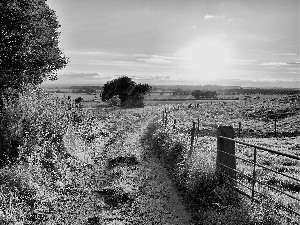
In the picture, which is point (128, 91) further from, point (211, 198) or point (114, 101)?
point (211, 198)

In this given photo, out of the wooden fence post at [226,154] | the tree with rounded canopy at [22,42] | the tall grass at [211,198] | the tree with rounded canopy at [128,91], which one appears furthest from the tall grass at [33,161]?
the tree with rounded canopy at [128,91]

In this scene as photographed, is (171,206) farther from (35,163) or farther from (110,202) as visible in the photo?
(35,163)

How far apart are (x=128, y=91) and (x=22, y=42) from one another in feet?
225

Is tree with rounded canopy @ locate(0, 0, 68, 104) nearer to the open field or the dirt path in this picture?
the open field

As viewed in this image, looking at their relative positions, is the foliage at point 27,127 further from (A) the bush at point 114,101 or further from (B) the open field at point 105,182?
(A) the bush at point 114,101

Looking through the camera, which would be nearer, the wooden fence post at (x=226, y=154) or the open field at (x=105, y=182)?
the open field at (x=105, y=182)

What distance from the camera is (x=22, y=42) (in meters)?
12.5

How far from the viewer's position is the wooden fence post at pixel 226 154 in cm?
872

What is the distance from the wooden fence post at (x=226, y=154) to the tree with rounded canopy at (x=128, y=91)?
6868cm

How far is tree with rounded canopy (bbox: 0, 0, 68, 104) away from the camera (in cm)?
1197

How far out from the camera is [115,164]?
1381cm

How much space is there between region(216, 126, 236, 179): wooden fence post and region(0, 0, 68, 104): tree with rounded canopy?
8514 millimetres

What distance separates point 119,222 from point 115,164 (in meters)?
5.93

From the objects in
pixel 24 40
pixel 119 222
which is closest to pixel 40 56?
pixel 24 40
